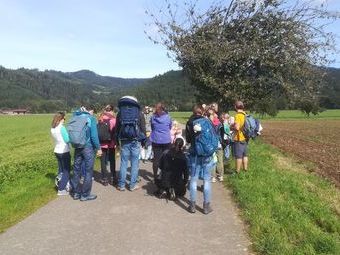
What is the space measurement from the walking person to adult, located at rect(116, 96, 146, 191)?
1.78 meters

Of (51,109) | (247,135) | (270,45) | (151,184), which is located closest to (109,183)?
(151,184)

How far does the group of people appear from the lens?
913 cm

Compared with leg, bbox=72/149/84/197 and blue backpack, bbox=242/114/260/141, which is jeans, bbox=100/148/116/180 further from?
blue backpack, bbox=242/114/260/141

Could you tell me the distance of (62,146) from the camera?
35.2 ft

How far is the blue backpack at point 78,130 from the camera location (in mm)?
9961

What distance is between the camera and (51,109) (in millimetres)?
175125

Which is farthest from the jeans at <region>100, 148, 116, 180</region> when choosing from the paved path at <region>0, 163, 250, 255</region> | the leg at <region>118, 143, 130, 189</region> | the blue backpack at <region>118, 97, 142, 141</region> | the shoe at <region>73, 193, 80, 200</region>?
the paved path at <region>0, 163, 250, 255</region>

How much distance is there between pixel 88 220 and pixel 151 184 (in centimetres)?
377

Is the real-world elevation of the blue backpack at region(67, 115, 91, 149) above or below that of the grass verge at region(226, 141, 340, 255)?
above

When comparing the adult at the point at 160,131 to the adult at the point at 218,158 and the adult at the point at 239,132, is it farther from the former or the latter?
the adult at the point at 239,132

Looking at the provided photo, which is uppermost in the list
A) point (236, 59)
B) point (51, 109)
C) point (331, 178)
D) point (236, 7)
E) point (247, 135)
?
point (236, 7)

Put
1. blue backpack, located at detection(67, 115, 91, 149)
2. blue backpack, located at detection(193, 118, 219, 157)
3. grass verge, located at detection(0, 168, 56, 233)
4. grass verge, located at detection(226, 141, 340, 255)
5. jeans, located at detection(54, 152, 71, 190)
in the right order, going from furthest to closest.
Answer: jeans, located at detection(54, 152, 71, 190) < blue backpack, located at detection(67, 115, 91, 149) < blue backpack, located at detection(193, 118, 219, 157) < grass verge, located at detection(0, 168, 56, 233) < grass verge, located at detection(226, 141, 340, 255)

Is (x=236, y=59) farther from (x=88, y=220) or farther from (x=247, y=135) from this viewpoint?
(x=88, y=220)

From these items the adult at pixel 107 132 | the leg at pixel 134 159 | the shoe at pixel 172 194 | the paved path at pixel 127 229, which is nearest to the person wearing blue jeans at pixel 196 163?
the paved path at pixel 127 229
